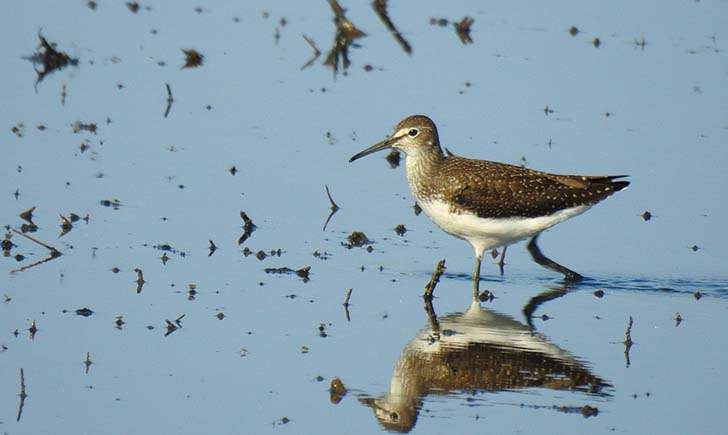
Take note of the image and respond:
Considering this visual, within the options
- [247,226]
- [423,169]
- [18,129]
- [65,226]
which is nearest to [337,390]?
[423,169]

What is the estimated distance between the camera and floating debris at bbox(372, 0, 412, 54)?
84.2ft

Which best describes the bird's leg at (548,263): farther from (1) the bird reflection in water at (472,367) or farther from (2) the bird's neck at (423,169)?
(1) the bird reflection in water at (472,367)

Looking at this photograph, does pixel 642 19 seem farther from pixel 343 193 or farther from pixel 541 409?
pixel 541 409

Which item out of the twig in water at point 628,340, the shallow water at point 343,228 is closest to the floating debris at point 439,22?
the shallow water at point 343,228

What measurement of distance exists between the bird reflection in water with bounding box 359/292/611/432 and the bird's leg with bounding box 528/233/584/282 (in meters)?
1.95

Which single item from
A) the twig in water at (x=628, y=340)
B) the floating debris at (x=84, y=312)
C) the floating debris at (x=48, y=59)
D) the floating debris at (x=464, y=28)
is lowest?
the floating debris at (x=84, y=312)

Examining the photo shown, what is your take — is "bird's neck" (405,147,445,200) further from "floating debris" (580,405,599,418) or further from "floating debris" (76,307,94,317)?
"floating debris" (580,405,599,418)

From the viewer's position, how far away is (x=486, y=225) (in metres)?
15.6

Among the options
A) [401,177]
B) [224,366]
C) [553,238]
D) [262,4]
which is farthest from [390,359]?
[262,4]

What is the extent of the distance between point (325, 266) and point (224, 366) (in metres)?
3.43

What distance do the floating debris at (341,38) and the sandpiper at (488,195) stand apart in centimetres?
787

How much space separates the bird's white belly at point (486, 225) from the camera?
15.6 metres

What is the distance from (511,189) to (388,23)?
463 inches

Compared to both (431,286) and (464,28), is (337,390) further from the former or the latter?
(464,28)
